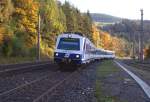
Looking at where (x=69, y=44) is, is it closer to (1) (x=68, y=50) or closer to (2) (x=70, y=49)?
(2) (x=70, y=49)

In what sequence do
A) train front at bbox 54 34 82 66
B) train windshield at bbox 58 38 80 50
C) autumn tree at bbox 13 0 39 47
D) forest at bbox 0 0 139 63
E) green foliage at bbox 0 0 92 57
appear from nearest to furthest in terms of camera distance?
train front at bbox 54 34 82 66
train windshield at bbox 58 38 80 50
forest at bbox 0 0 139 63
green foliage at bbox 0 0 92 57
autumn tree at bbox 13 0 39 47

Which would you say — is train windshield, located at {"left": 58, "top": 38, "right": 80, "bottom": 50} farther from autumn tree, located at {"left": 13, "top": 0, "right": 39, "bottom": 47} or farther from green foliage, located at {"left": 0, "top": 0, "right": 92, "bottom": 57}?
autumn tree, located at {"left": 13, "top": 0, "right": 39, "bottom": 47}

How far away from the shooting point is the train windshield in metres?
37.5

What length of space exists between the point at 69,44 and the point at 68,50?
810 millimetres

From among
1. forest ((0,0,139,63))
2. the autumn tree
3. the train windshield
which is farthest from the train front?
the autumn tree

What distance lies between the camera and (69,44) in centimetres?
3784

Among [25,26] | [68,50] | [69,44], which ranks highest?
[25,26]

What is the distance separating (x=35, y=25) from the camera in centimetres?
9044

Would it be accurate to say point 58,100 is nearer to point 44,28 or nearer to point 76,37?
A: point 76,37

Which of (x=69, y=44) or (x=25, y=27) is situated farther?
(x=25, y=27)

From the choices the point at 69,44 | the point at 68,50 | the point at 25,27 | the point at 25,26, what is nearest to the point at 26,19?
the point at 25,26

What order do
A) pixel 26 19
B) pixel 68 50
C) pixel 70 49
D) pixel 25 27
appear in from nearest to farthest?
pixel 68 50
pixel 70 49
pixel 25 27
pixel 26 19

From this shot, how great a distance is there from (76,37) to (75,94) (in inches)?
803

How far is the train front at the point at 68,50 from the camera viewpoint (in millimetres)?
36619
